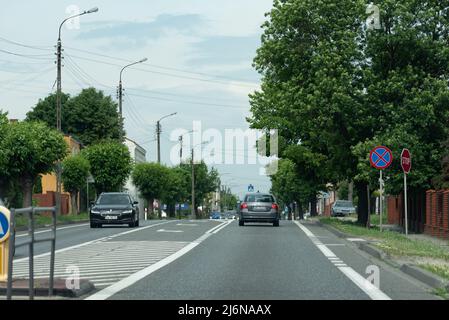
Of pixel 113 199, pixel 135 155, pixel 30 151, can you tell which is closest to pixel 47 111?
pixel 135 155

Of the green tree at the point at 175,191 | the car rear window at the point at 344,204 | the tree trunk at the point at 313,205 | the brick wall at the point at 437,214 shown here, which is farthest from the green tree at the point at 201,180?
the brick wall at the point at 437,214

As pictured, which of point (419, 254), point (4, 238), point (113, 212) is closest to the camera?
point (4, 238)

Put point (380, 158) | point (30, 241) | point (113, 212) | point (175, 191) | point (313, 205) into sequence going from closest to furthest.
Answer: point (30, 241), point (380, 158), point (113, 212), point (313, 205), point (175, 191)

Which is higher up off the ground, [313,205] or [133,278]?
[313,205]

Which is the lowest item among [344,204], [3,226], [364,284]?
[364,284]

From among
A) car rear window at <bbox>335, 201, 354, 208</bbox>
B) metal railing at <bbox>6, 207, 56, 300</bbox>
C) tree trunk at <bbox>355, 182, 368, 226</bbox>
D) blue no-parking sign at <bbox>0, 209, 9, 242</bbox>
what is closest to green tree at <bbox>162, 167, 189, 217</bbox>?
car rear window at <bbox>335, 201, 354, 208</bbox>

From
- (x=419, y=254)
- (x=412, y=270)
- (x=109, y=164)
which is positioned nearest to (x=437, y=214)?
(x=419, y=254)

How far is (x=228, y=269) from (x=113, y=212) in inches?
868

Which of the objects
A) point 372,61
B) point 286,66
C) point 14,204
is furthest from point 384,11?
point 14,204

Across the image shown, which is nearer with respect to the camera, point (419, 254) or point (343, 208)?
point (419, 254)

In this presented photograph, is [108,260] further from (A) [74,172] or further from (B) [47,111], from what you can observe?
(B) [47,111]

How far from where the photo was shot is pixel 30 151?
149 feet

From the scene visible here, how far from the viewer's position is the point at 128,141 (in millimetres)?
141625
